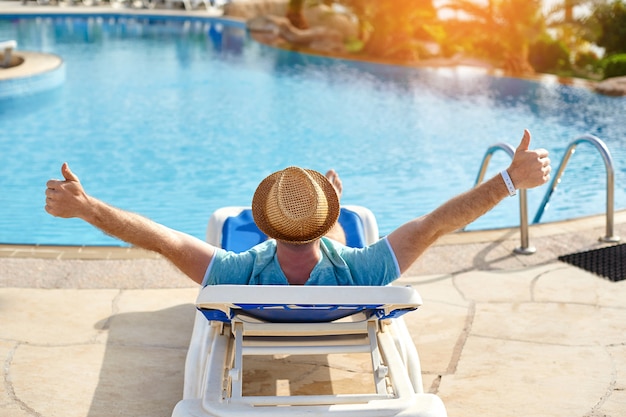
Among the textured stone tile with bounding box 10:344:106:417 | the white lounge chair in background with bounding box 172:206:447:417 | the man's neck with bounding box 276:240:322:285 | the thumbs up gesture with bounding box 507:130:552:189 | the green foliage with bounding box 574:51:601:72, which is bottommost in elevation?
the textured stone tile with bounding box 10:344:106:417

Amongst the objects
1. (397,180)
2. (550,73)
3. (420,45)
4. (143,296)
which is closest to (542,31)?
(550,73)

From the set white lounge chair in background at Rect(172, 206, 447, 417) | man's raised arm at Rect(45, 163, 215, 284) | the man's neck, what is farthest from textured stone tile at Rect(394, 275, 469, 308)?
man's raised arm at Rect(45, 163, 215, 284)

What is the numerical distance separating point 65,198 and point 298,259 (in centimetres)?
92

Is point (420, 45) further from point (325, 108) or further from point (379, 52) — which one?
point (325, 108)

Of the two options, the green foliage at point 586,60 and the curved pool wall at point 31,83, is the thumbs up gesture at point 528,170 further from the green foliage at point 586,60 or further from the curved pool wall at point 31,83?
the green foliage at point 586,60

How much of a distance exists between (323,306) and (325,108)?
9556 millimetres

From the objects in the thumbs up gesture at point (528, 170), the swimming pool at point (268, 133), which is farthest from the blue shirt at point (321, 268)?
the swimming pool at point (268, 133)

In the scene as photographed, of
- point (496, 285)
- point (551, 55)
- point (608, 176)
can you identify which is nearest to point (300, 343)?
point (496, 285)

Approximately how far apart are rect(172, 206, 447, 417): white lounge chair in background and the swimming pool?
146 inches

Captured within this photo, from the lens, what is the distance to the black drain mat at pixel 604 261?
4.73 meters

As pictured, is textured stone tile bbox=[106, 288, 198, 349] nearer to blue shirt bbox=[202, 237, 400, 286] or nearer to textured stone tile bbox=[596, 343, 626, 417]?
blue shirt bbox=[202, 237, 400, 286]

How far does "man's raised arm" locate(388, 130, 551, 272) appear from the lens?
290 cm

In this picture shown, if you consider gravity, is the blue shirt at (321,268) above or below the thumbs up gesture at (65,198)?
below

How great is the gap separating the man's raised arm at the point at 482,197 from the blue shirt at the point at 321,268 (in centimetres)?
15
